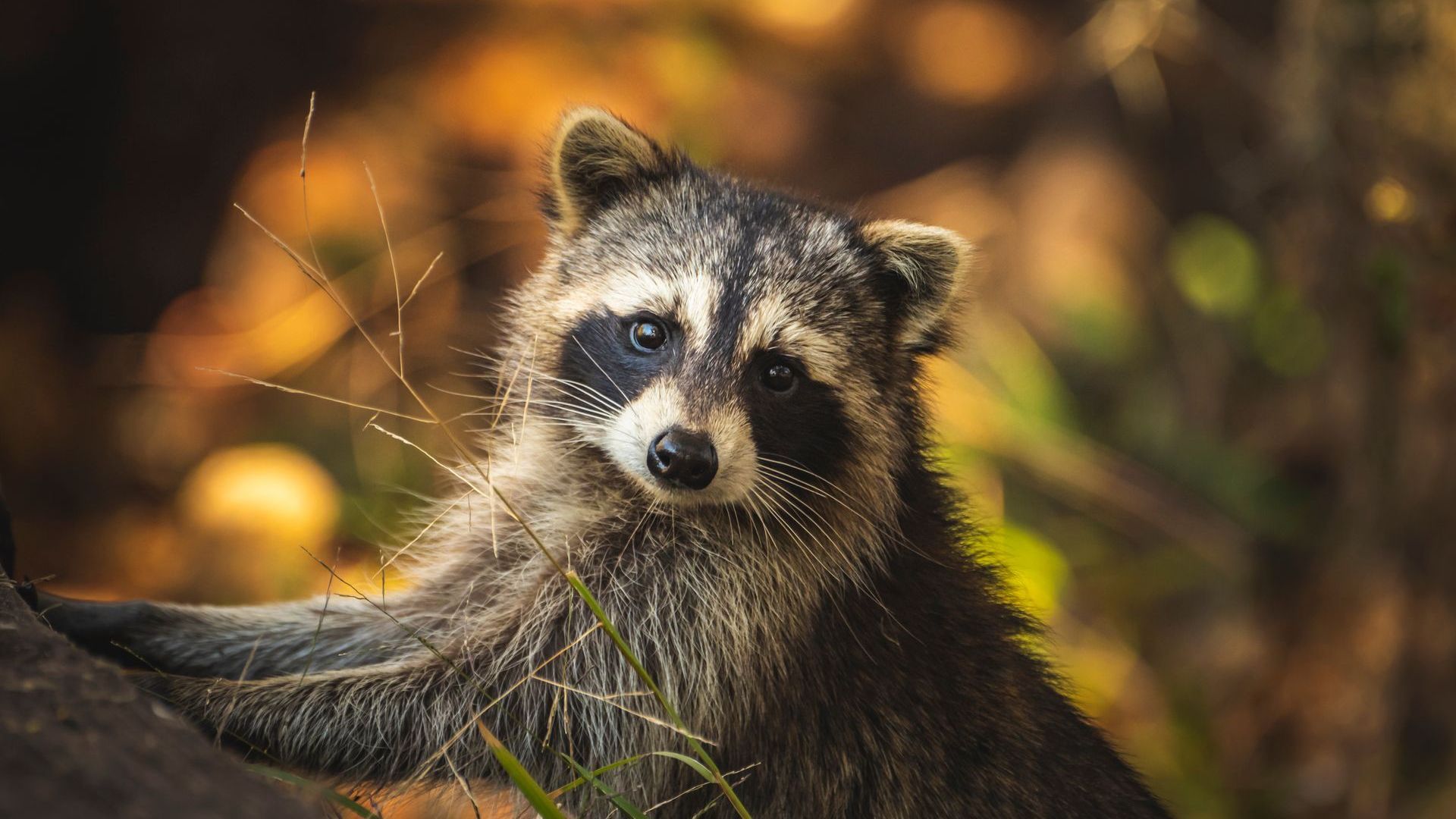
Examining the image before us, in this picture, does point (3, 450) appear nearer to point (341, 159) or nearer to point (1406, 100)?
point (341, 159)

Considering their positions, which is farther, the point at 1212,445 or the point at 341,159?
the point at 341,159

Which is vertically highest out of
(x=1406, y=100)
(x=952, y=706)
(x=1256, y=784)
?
(x=1406, y=100)

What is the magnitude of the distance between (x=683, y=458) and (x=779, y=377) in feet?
1.81

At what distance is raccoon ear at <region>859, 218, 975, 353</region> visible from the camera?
3523 mm

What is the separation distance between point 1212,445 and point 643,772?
16.2 feet

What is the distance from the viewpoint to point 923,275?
357cm

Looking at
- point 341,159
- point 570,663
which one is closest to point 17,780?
point 570,663

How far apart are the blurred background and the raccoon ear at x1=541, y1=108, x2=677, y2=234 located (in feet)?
3.38

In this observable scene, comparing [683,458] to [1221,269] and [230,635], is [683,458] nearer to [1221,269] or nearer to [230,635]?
[230,635]

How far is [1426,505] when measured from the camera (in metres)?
5.77

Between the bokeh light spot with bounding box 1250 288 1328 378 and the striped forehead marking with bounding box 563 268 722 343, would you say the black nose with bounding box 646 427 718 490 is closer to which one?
the striped forehead marking with bounding box 563 268 722 343

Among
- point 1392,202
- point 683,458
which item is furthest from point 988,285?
point 683,458

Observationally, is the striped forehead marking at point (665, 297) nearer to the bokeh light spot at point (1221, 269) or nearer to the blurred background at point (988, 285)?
the blurred background at point (988, 285)

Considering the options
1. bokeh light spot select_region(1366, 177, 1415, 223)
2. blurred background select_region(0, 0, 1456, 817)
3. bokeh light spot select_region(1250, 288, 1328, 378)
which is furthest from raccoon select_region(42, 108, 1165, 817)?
bokeh light spot select_region(1250, 288, 1328, 378)
